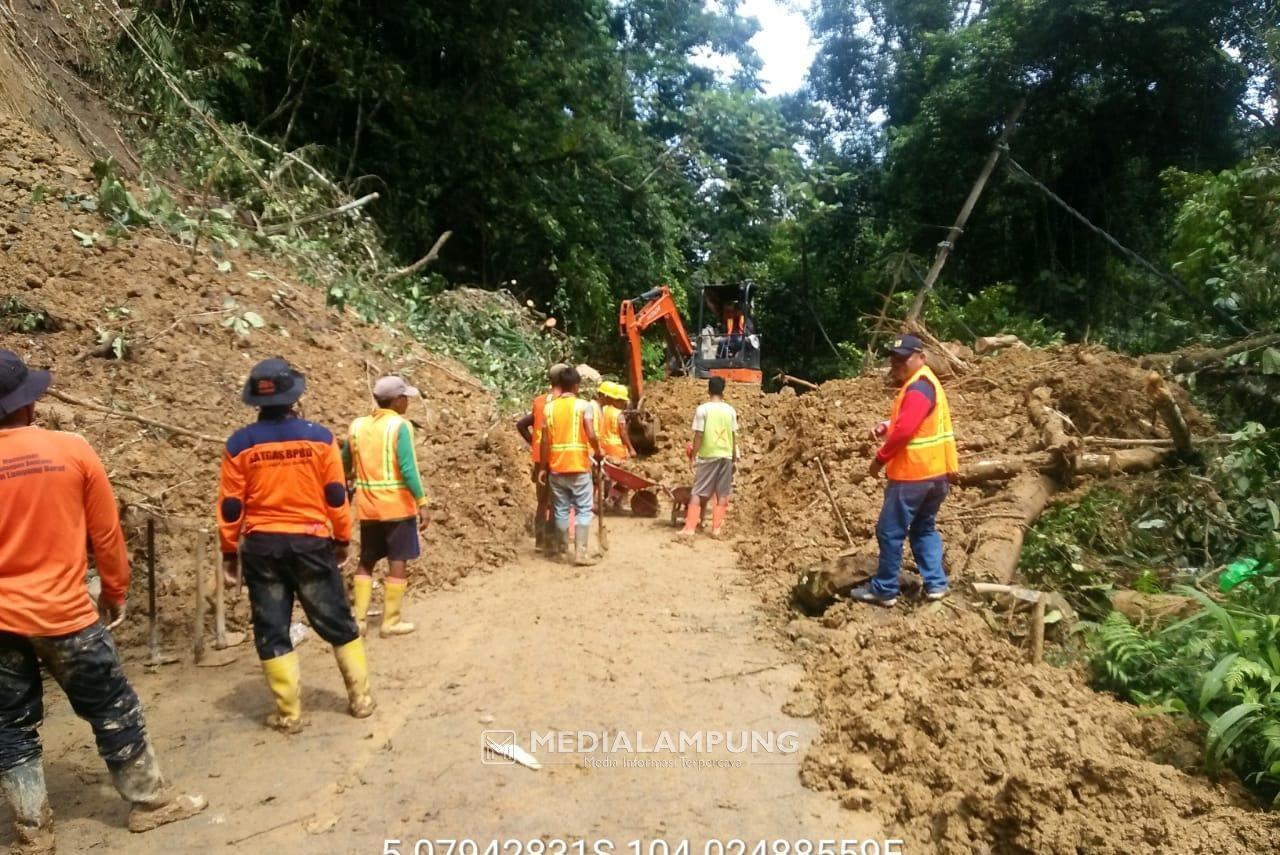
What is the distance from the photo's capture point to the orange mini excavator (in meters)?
12.5

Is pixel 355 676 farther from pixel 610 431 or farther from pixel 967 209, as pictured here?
pixel 967 209

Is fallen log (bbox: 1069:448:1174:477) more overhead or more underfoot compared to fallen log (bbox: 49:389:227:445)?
more underfoot

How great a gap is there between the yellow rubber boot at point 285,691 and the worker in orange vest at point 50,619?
0.69 metres

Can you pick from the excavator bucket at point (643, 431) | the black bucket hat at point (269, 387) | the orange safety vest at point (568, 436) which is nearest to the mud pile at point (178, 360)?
the orange safety vest at point (568, 436)

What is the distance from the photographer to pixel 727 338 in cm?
1866

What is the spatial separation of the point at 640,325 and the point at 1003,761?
32.0 ft

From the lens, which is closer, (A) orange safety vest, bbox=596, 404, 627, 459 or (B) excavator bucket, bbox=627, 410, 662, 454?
(A) orange safety vest, bbox=596, 404, 627, 459

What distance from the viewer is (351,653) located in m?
4.16

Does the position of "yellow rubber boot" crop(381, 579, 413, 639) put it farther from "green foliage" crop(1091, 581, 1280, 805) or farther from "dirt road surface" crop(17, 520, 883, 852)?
"green foliage" crop(1091, 581, 1280, 805)

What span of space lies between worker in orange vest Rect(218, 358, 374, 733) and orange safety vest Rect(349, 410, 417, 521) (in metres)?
0.96

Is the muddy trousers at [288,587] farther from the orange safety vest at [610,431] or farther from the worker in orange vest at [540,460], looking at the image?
the orange safety vest at [610,431]

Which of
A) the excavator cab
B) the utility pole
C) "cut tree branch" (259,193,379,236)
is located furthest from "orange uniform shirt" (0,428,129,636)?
the utility pole

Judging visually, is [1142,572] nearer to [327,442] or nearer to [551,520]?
[551,520]

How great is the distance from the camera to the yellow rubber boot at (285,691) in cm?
398
